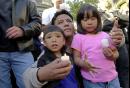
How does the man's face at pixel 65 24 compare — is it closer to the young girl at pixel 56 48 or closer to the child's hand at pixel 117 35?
the young girl at pixel 56 48

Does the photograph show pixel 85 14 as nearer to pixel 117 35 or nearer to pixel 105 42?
pixel 105 42

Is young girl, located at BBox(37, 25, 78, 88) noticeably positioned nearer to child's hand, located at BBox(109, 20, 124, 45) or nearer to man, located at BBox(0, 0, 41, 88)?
child's hand, located at BBox(109, 20, 124, 45)

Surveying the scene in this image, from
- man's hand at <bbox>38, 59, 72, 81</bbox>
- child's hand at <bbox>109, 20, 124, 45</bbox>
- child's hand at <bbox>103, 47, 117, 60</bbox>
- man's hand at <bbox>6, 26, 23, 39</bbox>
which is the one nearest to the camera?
man's hand at <bbox>38, 59, 72, 81</bbox>

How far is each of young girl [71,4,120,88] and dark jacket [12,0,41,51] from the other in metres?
0.61

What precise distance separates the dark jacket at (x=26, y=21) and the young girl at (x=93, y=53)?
0.61 metres

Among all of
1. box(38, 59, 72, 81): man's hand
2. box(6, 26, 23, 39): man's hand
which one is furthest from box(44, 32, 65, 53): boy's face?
box(6, 26, 23, 39): man's hand

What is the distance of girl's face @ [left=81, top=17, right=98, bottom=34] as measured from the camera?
334cm

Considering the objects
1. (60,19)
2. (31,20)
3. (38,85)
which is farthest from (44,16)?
(38,85)

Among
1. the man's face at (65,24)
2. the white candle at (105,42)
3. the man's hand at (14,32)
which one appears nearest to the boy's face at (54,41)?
the man's face at (65,24)

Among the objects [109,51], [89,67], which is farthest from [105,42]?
[89,67]

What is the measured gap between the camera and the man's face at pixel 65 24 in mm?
3312

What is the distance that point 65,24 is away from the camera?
3.33 meters

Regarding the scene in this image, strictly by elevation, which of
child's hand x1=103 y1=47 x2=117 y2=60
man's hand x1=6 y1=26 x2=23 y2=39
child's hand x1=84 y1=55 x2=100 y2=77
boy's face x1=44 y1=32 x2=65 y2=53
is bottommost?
child's hand x1=84 y1=55 x2=100 y2=77

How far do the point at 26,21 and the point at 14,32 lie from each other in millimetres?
305
